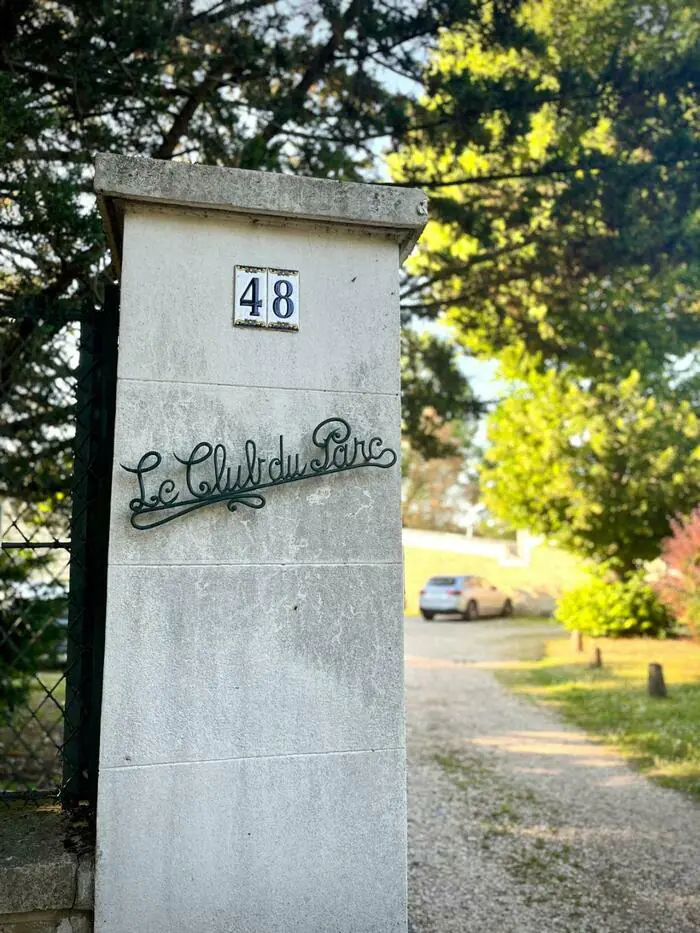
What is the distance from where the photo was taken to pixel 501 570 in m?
28.1

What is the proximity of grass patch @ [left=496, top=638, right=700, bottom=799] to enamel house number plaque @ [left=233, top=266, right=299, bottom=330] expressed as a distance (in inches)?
230

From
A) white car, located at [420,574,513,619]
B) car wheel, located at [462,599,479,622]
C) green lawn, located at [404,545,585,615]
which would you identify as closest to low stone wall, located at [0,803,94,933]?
white car, located at [420,574,513,619]

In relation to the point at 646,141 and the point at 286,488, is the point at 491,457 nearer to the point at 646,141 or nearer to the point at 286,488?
the point at 646,141

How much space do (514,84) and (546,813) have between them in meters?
5.93

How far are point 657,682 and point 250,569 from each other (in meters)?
9.29

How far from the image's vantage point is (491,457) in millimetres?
19938

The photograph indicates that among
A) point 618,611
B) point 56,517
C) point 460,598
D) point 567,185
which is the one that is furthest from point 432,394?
point 460,598

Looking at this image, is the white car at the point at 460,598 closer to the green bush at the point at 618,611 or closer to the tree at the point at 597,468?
the tree at the point at 597,468

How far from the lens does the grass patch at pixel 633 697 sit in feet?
25.4

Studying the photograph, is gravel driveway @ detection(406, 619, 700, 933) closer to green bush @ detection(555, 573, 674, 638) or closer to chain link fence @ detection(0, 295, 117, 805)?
chain link fence @ detection(0, 295, 117, 805)

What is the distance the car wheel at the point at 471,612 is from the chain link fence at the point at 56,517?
1630cm

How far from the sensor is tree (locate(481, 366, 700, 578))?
16.5 metres

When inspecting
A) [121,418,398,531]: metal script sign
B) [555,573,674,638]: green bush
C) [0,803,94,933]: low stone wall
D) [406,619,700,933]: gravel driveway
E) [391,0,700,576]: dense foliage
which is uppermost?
[391,0,700,576]: dense foliage

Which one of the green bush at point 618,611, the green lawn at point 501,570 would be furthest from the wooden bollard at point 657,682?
the green lawn at point 501,570
